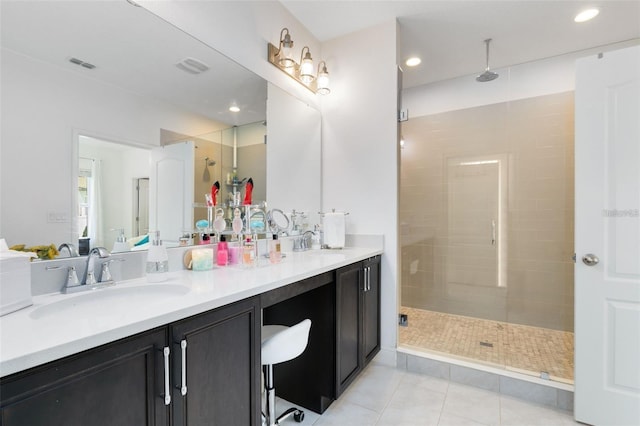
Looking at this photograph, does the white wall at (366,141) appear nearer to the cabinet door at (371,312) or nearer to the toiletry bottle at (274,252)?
the cabinet door at (371,312)

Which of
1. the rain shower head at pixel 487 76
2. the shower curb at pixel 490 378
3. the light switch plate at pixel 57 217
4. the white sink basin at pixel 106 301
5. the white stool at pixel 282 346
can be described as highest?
the rain shower head at pixel 487 76

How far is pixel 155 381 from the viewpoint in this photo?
0.82 m

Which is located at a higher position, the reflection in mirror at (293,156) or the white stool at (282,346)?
the reflection in mirror at (293,156)

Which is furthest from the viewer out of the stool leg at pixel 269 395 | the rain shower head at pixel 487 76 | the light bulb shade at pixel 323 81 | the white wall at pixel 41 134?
the rain shower head at pixel 487 76

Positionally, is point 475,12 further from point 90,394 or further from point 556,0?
point 90,394

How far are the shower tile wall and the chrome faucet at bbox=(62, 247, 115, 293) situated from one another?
2082 mm

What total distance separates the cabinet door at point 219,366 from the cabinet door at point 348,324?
2.14ft

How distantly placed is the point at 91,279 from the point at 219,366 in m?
0.61

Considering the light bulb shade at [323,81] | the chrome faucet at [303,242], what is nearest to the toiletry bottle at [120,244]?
the chrome faucet at [303,242]

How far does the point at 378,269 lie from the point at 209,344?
157 centimetres

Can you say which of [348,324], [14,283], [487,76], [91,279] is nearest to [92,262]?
[91,279]

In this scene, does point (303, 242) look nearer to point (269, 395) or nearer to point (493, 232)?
point (269, 395)

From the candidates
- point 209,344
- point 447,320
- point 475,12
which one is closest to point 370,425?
point 209,344

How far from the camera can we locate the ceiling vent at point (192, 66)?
1.60 meters
